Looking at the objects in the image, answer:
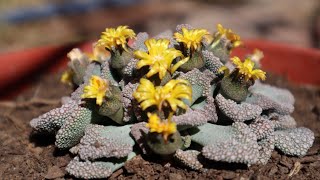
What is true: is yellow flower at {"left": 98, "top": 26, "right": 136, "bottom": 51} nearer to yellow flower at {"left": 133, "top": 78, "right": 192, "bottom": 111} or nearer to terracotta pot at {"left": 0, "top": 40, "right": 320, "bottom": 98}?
yellow flower at {"left": 133, "top": 78, "right": 192, "bottom": 111}

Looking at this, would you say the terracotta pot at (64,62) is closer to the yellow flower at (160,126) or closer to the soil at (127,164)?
the soil at (127,164)

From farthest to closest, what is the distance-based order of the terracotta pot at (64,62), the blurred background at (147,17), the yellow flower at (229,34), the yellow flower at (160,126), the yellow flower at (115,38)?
the blurred background at (147,17) → the terracotta pot at (64,62) → the yellow flower at (229,34) → the yellow flower at (115,38) → the yellow flower at (160,126)

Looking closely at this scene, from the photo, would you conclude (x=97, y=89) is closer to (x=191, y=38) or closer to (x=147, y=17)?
(x=191, y=38)

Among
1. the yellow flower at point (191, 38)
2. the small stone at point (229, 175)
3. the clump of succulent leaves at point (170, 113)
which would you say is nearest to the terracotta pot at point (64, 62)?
the clump of succulent leaves at point (170, 113)

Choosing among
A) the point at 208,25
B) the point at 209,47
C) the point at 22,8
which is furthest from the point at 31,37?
the point at 209,47

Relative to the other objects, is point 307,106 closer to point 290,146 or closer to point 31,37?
point 290,146

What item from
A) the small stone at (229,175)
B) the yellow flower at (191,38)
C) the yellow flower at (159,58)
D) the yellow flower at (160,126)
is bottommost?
the small stone at (229,175)

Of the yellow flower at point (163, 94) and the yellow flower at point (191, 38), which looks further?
the yellow flower at point (191, 38)

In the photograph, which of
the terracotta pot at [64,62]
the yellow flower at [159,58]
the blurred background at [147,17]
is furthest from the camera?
the blurred background at [147,17]
